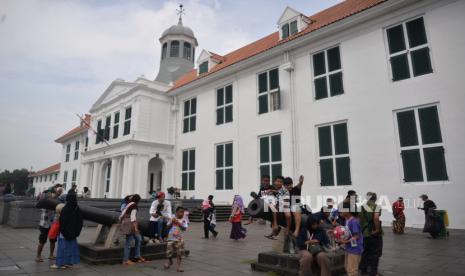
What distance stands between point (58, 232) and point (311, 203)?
37.4 feet

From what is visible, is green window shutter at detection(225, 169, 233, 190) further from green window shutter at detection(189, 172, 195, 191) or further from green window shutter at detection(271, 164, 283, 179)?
green window shutter at detection(189, 172, 195, 191)

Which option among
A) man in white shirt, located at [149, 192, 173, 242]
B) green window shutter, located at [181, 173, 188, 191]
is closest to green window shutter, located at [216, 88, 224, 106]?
green window shutter, located at [181, 173, 188, 191]

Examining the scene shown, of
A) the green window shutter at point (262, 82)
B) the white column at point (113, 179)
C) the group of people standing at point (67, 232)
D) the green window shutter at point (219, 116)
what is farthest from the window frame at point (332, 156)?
the white column at point (113, 179)

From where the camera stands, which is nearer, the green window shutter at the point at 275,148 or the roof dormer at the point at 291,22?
the green window shutter at the point at 275,148

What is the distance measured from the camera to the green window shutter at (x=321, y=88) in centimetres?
1565

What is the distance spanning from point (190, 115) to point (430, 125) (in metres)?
15.6

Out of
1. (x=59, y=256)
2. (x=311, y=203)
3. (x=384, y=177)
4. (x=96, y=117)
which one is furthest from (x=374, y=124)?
(x=96, y=117)

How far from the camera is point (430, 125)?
12250 millimetres

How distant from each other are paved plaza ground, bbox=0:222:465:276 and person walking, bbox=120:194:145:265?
31 cm

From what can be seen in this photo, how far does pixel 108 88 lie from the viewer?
27250 mm

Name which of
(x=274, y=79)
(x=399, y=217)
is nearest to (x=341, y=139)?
(x=399, y=217)

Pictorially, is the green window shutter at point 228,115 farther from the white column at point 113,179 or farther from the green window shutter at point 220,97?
the white column at point 113,179

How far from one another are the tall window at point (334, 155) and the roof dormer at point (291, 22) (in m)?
6.54

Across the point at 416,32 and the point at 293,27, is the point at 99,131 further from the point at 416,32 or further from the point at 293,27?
the point at 416,32
